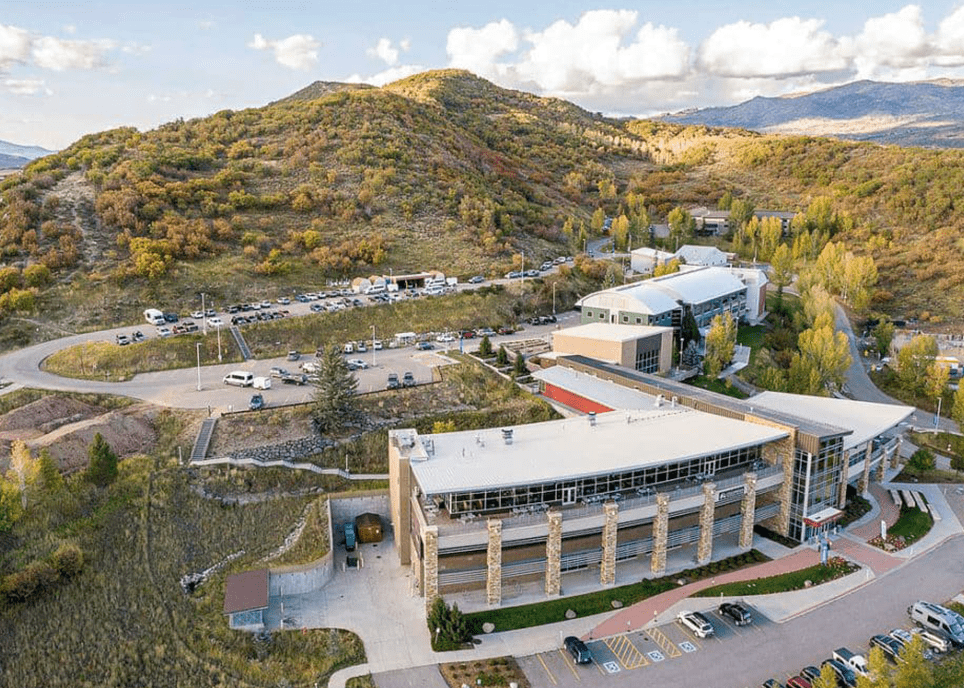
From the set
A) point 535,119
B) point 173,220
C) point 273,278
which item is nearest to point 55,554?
point 273,278

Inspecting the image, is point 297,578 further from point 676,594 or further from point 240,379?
point 240,379

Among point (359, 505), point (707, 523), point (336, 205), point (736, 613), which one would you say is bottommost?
point (736, 613)

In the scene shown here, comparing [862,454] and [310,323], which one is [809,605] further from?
[310,323]

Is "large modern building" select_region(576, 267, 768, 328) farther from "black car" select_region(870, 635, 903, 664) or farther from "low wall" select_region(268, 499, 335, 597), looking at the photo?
"low wall" select_region(268, 499, 335, 597)

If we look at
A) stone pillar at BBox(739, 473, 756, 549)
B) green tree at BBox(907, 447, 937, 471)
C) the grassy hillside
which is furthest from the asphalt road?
the grassy hillside

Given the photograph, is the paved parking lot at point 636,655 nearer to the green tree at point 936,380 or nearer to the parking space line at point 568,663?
the parking space line at point 568,663

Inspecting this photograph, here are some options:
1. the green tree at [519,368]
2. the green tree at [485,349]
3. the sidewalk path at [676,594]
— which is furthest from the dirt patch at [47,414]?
the sidewalk path at [676,594]

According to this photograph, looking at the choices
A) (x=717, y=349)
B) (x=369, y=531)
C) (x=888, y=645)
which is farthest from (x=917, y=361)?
(x=369, y=531)
